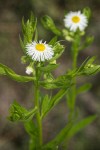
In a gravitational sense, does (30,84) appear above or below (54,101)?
above

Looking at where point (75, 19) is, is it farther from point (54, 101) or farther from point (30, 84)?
point (30, 84)

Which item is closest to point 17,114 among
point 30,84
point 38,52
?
point 38,52

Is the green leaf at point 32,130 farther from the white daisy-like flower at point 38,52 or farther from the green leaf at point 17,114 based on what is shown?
the white daisy-like flower at point 38,52

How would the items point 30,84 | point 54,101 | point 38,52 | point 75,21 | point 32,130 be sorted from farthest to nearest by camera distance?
point 30,84 < point 75,21 < point 32,130 < point 54,101 < point 38,52

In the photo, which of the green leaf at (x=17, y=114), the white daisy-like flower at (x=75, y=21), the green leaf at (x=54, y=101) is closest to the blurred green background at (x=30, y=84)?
the white daisy-like flower at (x=75, y=21)

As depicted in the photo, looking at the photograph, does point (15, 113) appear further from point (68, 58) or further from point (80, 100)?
point (68, 58)

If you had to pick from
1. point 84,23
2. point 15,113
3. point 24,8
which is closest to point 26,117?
point 15,113
